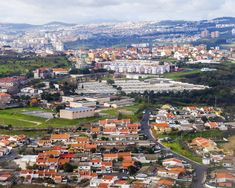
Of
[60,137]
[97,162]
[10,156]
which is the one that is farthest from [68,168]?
[60,137]

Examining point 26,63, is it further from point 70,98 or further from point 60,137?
point 60,137

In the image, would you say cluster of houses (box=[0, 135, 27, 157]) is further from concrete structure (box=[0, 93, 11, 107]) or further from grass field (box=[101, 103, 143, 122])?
concrete structure (box=[0, 93, 11, 107])

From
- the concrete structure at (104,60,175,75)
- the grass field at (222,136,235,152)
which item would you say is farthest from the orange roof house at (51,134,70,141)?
the concrete structure at (104,60,175,75)

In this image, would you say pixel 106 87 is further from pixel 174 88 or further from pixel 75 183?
pixel 75 183

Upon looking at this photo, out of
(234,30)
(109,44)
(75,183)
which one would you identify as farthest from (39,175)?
(234,30)

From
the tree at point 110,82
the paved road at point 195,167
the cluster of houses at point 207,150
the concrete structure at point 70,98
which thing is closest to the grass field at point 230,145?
the cluster of houses at point 207,150
